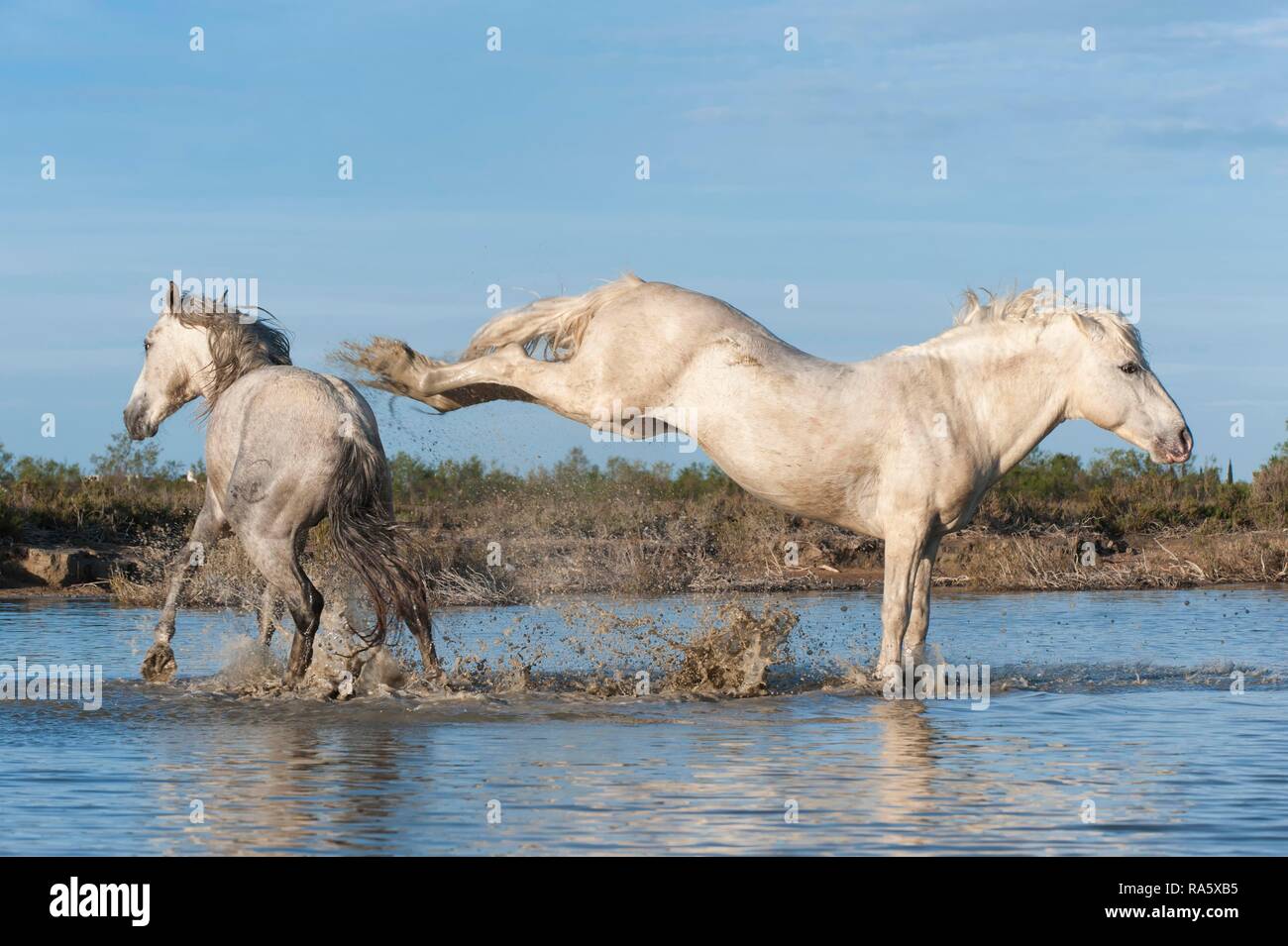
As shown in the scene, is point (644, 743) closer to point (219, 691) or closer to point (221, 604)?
point (219, 691)

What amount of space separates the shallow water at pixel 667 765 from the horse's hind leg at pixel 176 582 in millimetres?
203

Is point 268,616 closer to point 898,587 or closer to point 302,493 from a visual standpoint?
point 302,493

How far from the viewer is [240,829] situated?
629 cm

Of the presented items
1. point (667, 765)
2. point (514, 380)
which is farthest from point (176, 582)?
point (667, 765)

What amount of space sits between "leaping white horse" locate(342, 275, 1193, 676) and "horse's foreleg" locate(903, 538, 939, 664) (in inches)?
0.9

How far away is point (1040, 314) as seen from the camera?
955cm

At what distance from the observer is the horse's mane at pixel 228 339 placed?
409 inches

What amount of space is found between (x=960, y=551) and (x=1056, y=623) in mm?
5276

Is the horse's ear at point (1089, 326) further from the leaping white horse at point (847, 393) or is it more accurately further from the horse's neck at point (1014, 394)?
the horse's neck at point (1014, 394)

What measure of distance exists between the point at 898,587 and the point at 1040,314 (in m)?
1.85

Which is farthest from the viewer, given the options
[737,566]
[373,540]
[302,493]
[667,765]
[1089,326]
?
[737,566]

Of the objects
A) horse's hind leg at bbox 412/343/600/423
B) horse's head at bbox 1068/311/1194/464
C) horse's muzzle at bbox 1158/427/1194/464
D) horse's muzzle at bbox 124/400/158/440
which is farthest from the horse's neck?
horse's muzzle at bbox 124/400/158/440

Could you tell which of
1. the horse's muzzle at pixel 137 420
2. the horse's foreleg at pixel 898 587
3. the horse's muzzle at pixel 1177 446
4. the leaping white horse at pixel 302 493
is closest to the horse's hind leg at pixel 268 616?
the leaping white horse at pixel 302 493
